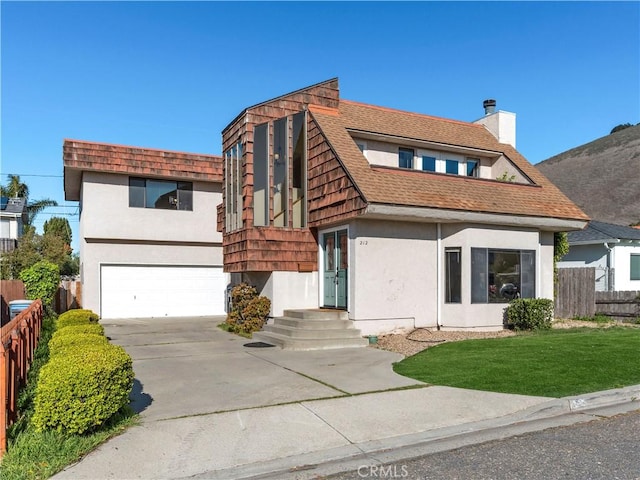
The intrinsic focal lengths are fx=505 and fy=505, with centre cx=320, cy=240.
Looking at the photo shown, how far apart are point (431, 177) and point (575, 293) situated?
22.4ft

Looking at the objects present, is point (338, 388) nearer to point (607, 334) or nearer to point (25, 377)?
point (25, 377)

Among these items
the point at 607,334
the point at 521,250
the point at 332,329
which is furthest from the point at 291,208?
the point at 607,334

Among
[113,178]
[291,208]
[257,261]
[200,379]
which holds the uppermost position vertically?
[113,178]

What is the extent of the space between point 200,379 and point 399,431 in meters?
3.92

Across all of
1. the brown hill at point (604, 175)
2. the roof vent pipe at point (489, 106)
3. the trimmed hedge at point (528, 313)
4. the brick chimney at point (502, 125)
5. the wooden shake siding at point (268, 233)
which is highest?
the brown hill at point (604, 175)

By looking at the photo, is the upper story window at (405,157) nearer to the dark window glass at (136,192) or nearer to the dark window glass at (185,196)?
the dark window glass at (185,196)

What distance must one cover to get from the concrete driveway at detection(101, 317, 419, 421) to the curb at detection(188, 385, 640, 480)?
1.76 m

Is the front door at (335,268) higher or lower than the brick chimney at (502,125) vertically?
lower

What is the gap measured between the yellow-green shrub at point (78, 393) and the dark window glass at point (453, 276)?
9560 millimetres

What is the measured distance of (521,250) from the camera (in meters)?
14.0

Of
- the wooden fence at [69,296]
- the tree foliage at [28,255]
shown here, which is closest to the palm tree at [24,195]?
the tree foliage at [28,255]

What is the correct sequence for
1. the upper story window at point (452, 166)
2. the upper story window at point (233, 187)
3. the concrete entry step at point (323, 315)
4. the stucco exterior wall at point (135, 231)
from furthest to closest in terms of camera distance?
the stucco exterior wall at point (135, 231) → the upper story window at point (452, 166) → the upper story window at point (233, 187) → the concrete entry step at point (323, 315)

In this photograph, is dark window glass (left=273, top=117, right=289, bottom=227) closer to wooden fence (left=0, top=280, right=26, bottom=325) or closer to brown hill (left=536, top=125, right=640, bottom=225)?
wooden fence (left=0, top=280, right=26, bottom=325)

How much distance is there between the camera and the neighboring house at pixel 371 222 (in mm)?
12656
